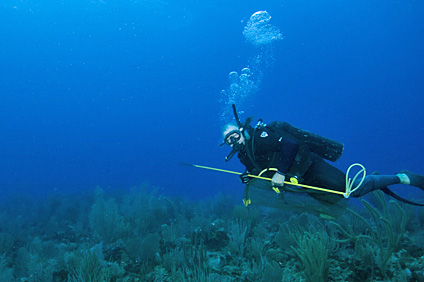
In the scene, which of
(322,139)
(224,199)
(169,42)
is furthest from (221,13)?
(322,139)

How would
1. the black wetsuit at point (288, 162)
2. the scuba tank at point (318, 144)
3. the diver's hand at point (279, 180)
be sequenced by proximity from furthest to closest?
the scuba tank at point (318, 144)
the black wetsuit at point (288, 162)
the diver's hand at point (279, 180)

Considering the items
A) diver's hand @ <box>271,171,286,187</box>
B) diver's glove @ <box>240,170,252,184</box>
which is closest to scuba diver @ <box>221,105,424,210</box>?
diver's glove @ <box>240,170,252,184</box>

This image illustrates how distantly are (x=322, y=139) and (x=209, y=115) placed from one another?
129 m

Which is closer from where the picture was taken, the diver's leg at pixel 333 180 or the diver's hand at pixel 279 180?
the diver's hand at pixel 279 180

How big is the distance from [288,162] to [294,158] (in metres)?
0.14

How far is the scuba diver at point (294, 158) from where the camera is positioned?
3.62 meters

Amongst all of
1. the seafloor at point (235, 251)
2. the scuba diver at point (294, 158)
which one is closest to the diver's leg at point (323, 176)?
the scuba diver at point (294, 158)

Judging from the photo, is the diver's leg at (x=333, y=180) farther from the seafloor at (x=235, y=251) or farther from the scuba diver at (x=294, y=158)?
the seafloor at (x=235, y=251)

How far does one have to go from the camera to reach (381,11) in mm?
70188

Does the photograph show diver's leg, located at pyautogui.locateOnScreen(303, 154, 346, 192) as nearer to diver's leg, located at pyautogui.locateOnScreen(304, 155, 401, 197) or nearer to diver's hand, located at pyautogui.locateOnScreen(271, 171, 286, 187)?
diver's leg, located at pyautogui.locateOnScreen(304, 155, 401, 197)

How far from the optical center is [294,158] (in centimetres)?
357

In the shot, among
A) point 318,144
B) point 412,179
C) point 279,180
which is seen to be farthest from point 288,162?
point 412,179

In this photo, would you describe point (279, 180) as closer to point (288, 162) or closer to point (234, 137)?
point (288, 162)

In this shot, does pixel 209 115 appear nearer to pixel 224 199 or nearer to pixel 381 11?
pixel 381 11
